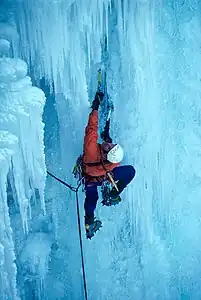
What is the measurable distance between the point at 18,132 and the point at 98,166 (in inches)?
32.8

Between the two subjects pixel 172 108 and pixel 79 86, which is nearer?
pixel 79 86

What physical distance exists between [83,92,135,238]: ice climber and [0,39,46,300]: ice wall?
0.43 meters

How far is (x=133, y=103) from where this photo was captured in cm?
497

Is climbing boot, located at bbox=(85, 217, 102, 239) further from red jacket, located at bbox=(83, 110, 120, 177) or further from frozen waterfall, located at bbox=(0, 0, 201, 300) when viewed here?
red jacket, located at bbox=(83, 110, 120, 177)

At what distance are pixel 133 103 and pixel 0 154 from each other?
1.74 metres

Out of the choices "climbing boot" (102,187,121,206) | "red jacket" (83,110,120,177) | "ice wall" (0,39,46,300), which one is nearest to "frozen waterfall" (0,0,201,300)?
"ice wall" (0,39,46,300)

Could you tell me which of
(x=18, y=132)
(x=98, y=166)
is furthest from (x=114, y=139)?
(x=18, y=132)

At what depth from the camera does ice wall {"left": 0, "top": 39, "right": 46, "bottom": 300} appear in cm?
378

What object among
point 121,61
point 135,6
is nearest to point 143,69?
point 121,61

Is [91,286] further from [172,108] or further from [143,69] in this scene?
[143,69]

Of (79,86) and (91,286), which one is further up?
(79,86)

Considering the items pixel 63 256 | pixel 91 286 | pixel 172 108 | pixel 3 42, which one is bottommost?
pixel 91 286

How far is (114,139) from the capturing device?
5051 mm

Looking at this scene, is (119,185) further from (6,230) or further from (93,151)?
(6,230)
